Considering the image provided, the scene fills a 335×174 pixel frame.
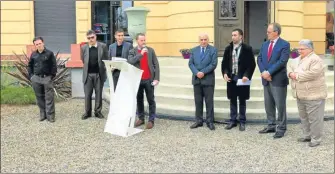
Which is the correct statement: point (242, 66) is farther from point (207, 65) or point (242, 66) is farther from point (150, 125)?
point (150, 125)

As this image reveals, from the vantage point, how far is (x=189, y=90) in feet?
27.4

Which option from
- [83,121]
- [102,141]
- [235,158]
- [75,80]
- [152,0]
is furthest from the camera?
[152,0]

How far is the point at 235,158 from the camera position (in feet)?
16.7

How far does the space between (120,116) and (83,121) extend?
1290 millimetres

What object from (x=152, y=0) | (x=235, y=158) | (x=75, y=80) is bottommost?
(x=235, y=158)

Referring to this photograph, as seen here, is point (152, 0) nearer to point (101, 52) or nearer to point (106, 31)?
point (106, 31)

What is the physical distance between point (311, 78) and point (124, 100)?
117 inches

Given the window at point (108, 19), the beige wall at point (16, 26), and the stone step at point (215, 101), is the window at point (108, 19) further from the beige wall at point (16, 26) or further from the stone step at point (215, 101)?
the stone step at point (215, 101)

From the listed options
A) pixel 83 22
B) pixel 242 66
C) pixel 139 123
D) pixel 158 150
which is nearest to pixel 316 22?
pixel 242 66

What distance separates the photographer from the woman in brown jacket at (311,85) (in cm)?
557

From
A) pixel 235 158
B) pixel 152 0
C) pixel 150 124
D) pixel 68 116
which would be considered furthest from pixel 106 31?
pixel 235 158

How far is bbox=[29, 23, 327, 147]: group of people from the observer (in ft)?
18.6

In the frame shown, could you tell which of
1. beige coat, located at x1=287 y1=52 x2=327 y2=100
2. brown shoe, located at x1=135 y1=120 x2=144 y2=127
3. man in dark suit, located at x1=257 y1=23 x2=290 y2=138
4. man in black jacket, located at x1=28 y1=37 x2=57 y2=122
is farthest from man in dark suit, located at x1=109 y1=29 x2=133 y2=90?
beige coat, located at x1=287 y1=52 x2=327 y2=100

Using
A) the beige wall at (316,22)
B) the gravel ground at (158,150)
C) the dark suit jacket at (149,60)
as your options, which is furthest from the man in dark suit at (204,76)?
the beige wall at (316,22)
